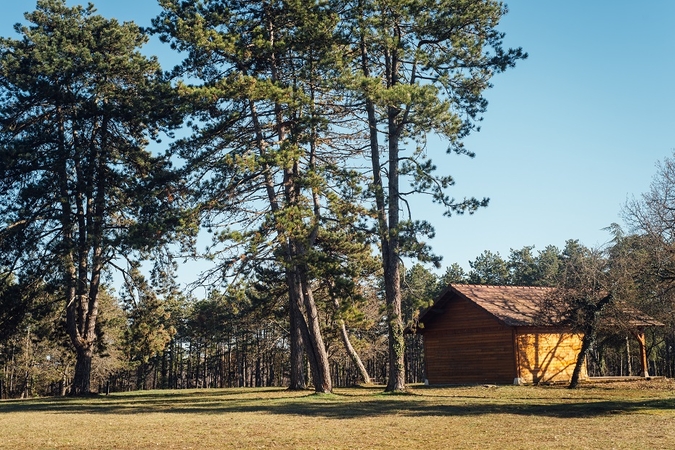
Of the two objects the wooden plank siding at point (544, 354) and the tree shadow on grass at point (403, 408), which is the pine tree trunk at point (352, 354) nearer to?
the wooden plank siding at point (544, 354)

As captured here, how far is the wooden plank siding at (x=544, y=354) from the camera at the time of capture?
32750 millimetres

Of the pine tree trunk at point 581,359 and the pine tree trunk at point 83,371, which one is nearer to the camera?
the pine tree trunk at point 581,359

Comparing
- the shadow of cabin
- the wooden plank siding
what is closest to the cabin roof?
the shadow of cabin

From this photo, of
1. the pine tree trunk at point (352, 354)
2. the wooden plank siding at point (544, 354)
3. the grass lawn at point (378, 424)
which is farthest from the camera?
the pine tree trunk at point (352, 354)

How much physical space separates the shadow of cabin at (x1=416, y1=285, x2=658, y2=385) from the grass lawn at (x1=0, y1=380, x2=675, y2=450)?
7156 millimetres

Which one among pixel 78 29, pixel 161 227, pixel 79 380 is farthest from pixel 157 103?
pixel 79 380

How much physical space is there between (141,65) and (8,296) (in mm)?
13037

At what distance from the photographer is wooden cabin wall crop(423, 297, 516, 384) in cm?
3309

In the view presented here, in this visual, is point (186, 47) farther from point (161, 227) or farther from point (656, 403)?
point (656, 403)

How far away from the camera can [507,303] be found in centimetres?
3525

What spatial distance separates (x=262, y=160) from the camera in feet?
76.9

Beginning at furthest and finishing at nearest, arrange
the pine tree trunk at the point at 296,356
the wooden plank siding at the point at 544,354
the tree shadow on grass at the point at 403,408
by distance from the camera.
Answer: the wooden plank siding at the point at 544,354
the pine tree trunk at the point at 296,356
the tree shadow on grass at the point at 403,408

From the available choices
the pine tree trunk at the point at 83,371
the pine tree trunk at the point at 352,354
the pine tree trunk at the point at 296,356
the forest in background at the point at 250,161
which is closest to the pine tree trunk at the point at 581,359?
the forest in background at the point at 250,161

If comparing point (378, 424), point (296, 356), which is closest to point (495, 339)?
point (296, 356)
